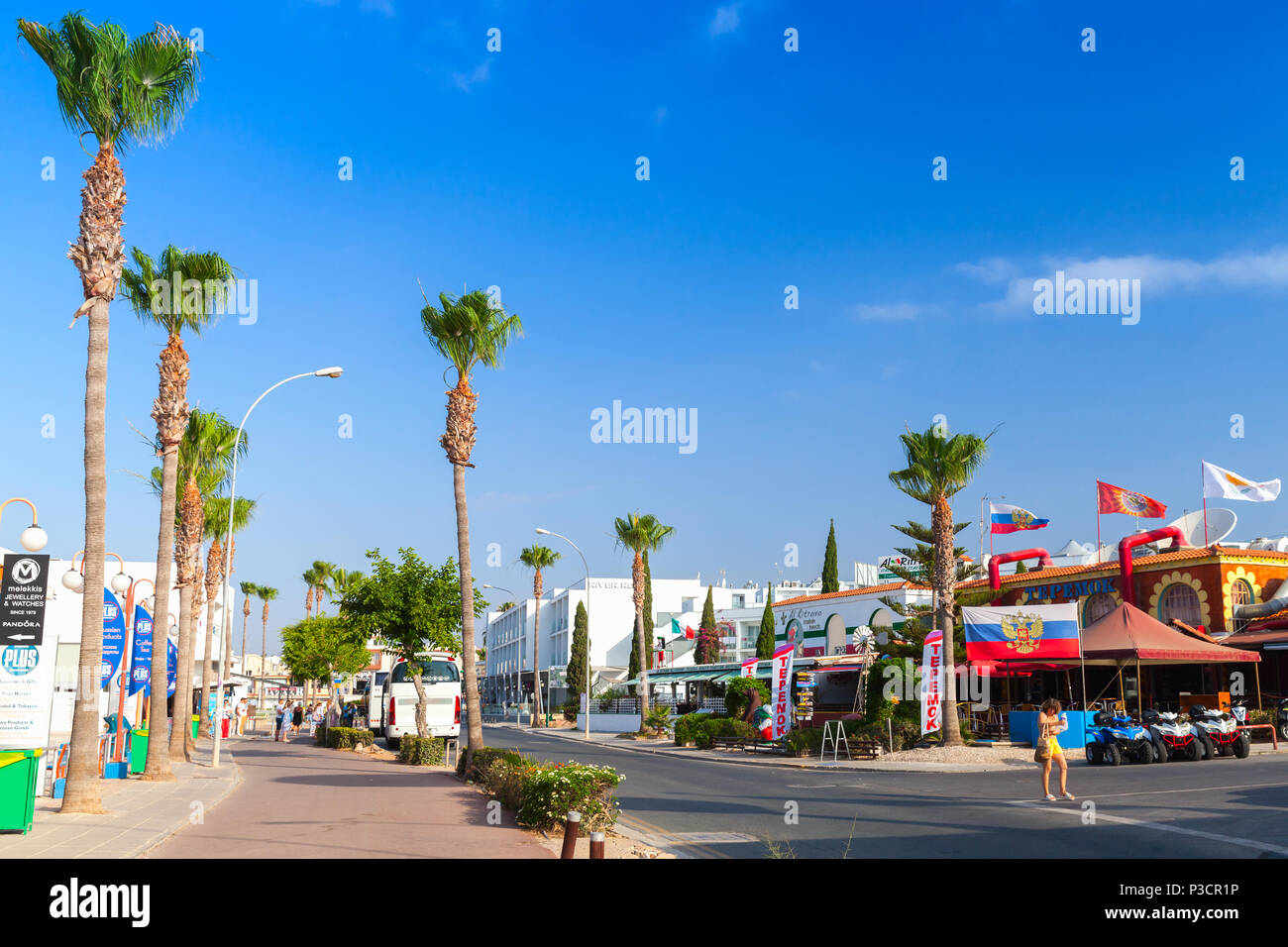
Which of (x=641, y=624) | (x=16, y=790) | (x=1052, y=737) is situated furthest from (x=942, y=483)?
(x=16, y=790)

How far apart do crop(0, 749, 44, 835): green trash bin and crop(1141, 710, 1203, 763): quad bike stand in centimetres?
2329

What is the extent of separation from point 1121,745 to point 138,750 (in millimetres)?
23038

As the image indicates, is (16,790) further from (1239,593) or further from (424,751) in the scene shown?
(1239,593)

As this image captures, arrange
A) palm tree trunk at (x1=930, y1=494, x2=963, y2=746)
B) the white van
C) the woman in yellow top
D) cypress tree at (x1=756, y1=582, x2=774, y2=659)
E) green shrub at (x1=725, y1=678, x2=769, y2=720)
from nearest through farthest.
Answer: the woman in yellow top
palm tree trunk at (x1=930, y1=494, x2=963, y2=746)
the white van
green shrub at (x1=725, y1=678, x2=769, y2=720)
cypress tree at (x1=756, y1=582, x2=774, y2=659)

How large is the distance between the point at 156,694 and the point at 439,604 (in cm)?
876

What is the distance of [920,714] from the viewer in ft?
99.8

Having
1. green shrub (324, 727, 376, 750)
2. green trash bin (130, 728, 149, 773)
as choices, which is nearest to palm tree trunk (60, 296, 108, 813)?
green trash bin (130, 728, 149, 773)

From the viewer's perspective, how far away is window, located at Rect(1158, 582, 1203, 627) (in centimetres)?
3769

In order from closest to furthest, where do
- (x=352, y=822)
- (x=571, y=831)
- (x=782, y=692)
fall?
(x=571, y=831) → (x=352, y=822) → (x=782, y=692)

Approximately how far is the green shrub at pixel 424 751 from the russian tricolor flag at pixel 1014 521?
2491 centimetres

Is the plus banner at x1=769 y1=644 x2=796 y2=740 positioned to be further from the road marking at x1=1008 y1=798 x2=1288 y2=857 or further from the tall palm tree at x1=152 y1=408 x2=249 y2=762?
the tall palm tree at x1=152 y1=408 x2=249 y2=762

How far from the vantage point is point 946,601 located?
2952 cm

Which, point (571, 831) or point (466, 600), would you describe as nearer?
point (571, 831)
